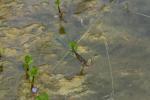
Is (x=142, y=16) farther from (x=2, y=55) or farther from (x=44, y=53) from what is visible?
(x=2, y=55)

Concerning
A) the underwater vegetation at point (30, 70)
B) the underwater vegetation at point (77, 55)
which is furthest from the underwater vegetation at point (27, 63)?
the underwater vegetation at point (77, 55)

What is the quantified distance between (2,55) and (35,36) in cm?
37

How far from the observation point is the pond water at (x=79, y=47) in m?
2.52

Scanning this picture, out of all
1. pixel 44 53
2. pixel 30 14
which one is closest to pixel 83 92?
pixel 44 53

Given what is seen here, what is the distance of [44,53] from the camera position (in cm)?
292

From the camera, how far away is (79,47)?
2.93 meters

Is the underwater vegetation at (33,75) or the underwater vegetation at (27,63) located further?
the underwater vegetation at (27,63)

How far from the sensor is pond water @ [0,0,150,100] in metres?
2.52

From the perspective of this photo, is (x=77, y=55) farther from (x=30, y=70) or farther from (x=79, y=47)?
(x=30, y=70)

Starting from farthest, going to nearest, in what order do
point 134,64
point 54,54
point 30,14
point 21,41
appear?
1. point 30,14
2. point 21,41
3. point 54,54
4. point 134,64

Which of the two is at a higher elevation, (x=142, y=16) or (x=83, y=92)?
(x=142, y=16)

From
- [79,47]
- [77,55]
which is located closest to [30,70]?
[77,55]

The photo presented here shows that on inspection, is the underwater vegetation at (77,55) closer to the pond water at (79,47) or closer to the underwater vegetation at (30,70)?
the pond water at (79,47)

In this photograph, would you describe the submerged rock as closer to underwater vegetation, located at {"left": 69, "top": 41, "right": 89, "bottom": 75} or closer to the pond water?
the pond water
